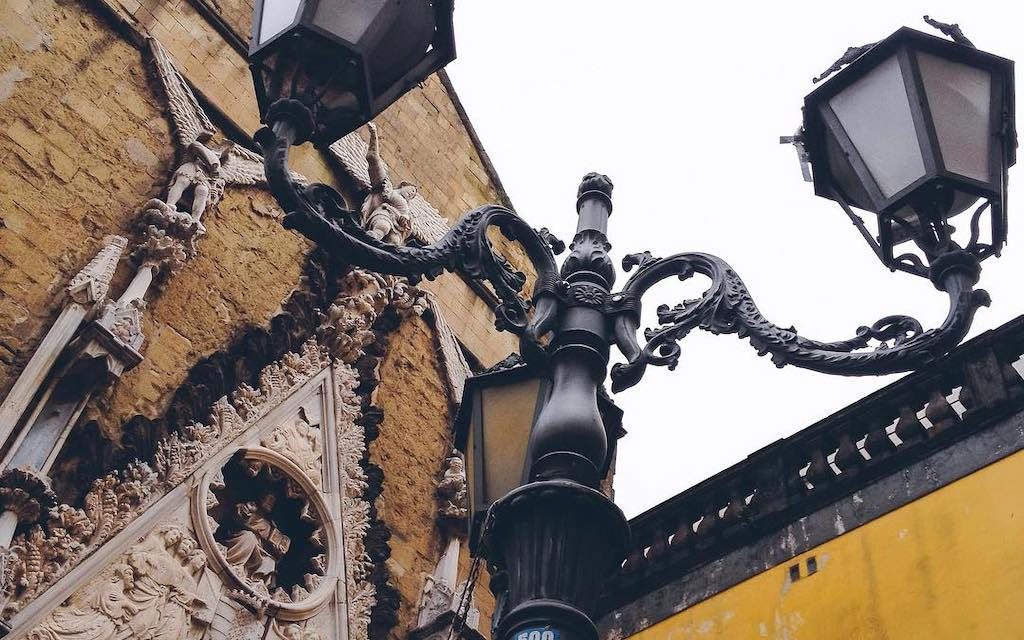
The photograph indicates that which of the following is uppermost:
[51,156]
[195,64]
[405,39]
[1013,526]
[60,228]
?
[195,64]

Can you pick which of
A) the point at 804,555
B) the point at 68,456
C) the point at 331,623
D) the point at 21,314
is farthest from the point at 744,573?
the point at 21,314

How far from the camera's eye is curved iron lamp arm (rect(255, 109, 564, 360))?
10.8 ft

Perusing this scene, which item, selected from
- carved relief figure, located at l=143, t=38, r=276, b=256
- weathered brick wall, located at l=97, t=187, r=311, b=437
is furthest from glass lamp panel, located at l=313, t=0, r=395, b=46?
carved relief figure, located at l=143, t=38, r=276, b=256

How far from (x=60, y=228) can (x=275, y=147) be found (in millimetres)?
3823

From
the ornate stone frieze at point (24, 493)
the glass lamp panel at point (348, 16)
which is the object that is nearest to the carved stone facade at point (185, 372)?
the ornate stone frieze at point (24, 493)

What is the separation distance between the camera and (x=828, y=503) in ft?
23.3

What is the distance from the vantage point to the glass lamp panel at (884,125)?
3148mm

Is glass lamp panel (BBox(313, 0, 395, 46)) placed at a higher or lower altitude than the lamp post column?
higher

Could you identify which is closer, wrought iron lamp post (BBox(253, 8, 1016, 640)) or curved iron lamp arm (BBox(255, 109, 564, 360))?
wrought iron lamp post (BBox(253, 8, 1016, 640))

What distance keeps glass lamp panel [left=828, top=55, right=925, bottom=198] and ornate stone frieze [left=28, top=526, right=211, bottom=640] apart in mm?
4362

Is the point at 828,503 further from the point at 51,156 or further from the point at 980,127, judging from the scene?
the point at 51,156

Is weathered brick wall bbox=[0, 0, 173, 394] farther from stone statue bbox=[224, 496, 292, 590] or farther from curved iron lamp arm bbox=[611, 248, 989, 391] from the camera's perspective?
curved iron lamp arm bbox=[611, 248, 989, 391]

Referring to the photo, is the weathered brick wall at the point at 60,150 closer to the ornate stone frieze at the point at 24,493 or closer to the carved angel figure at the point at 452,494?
the ornate stone frieze at the point at 24,493

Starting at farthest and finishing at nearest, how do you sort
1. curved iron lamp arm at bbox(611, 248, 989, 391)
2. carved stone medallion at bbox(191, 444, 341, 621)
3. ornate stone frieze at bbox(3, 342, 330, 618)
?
carved stone medallion at bbox(191, 444, 341, 621), ornate stone frieze at bbox(3, 342, 330, 618), curved iron lamp arm at bbox(611, 248, 989, 391)
